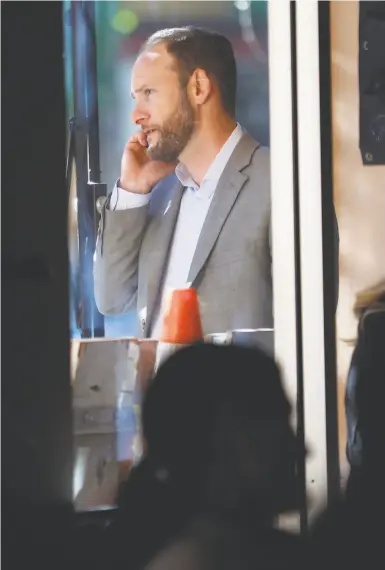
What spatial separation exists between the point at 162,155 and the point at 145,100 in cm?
9

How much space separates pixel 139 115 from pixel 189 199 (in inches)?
6.2

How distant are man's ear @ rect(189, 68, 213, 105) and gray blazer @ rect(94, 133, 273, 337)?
0.30ft

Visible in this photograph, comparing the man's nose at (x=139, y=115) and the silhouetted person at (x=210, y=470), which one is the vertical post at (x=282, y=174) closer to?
the silhouetted person at (x=210, y=470)

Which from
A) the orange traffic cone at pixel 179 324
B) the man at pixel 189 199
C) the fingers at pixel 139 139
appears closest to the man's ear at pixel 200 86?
the man at pixel 189 199

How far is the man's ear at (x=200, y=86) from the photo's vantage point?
1.13 metres

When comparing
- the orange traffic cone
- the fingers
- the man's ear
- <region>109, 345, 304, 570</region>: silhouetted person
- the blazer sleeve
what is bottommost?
<region>109, 345, 304, 570</region>: silhouetted person

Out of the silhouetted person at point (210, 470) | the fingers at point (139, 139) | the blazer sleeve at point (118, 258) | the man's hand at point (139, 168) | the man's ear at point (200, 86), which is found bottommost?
the silhouetted person at point (210, 470)

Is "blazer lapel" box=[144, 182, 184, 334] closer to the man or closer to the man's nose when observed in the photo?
the man

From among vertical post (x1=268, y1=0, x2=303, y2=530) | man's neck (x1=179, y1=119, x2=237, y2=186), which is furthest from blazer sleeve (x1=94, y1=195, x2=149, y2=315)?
vertical post (x1=268, y1=0, x2=303, y2=530)

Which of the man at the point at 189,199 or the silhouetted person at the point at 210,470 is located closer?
the silhouetted person at the point at 210,470

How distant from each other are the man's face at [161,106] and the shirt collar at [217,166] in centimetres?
3

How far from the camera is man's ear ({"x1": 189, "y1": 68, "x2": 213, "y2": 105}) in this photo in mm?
1126

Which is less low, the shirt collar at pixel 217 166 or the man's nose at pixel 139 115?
the man's nose at pixel 139 115

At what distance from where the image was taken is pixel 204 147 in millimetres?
1146
